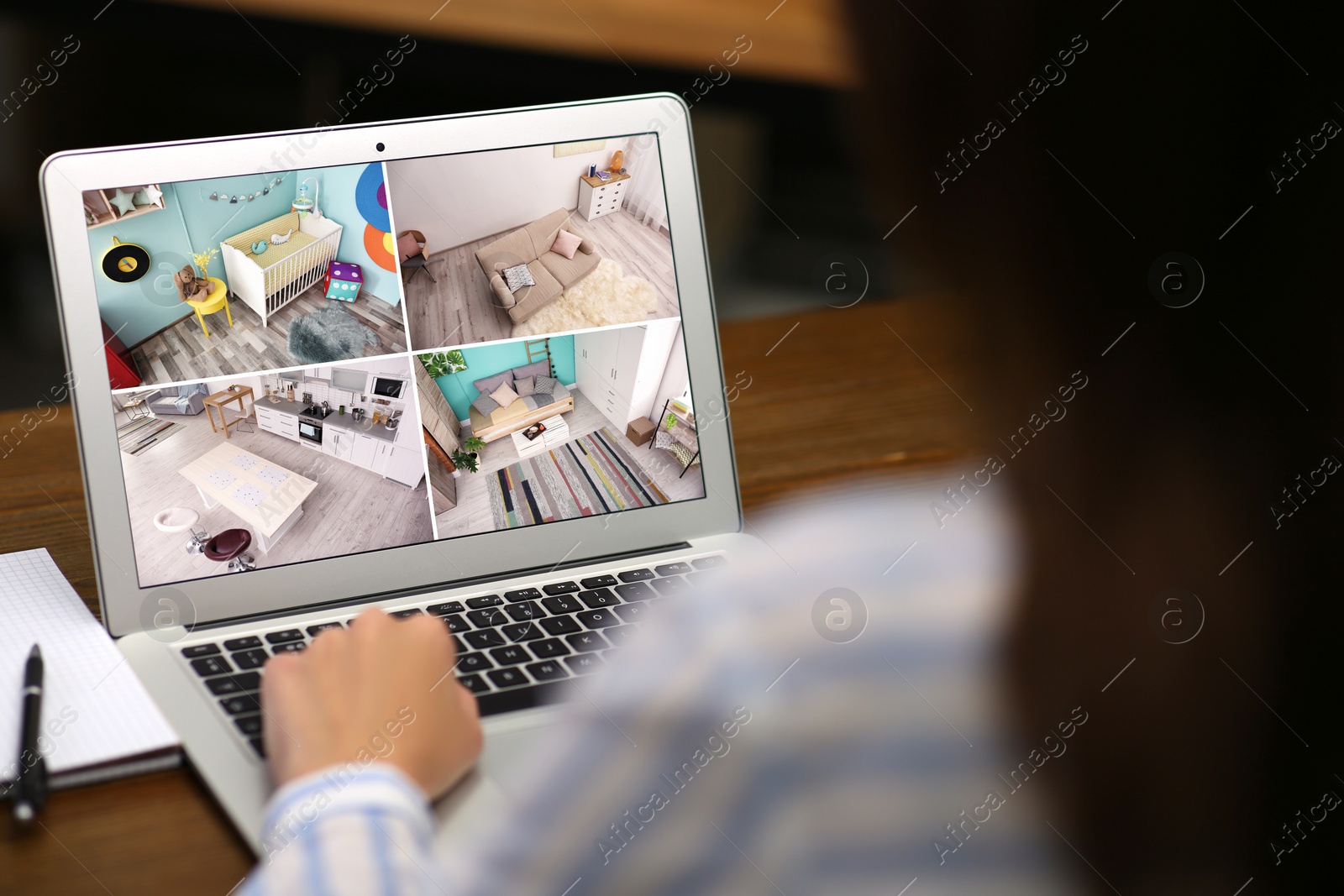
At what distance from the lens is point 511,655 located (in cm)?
52

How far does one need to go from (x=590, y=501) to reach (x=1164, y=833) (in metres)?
0.43

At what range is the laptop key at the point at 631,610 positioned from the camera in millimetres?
563

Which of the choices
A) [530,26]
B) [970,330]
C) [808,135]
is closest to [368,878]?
[970,330]

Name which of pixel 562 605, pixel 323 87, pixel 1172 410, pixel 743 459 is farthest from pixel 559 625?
pixel 323 87

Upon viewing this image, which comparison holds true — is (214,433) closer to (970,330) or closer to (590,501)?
(590,501)

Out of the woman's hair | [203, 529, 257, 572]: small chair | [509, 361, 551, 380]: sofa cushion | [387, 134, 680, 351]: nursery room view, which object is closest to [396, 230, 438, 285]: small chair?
[387, 134, 680, 351]: nursery room view

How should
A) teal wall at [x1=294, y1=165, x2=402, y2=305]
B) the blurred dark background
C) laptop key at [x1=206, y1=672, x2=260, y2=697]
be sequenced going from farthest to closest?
the blurred dark background, teal wall at [x1=294, y1=165, x2=402, y2=305], laptop key at [x1=206, y1=672, x2=260, y2=697]

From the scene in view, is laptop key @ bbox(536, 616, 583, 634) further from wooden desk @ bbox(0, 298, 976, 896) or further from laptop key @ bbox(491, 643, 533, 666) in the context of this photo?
wooden desk @ bbox(0, 298, 976, 896)

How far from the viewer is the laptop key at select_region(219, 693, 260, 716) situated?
46cm

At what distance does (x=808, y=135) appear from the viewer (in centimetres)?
150

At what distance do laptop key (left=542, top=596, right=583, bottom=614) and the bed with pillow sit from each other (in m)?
0.13

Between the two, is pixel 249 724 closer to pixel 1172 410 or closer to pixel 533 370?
pixel 533 370

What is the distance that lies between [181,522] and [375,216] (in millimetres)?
263

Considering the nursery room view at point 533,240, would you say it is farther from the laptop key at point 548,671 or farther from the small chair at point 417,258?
the laptop key at point 548,671
